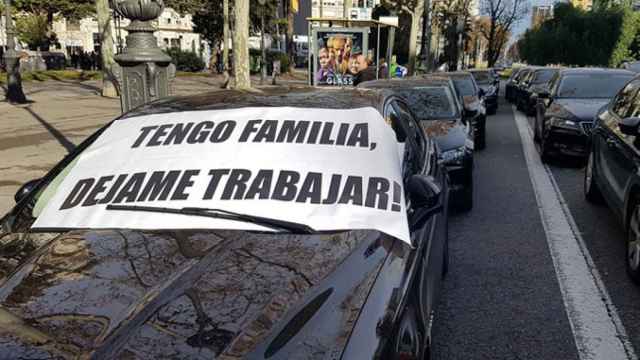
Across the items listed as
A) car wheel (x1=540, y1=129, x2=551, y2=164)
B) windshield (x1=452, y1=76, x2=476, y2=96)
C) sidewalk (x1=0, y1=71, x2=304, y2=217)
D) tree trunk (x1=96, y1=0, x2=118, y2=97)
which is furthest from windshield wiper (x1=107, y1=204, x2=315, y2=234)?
tree trunk (x1=96, y1=0, x2=118, y2=97)

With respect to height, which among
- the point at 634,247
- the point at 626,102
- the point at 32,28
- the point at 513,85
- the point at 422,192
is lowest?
the point at 513,85

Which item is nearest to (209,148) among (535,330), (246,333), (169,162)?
(169,162)

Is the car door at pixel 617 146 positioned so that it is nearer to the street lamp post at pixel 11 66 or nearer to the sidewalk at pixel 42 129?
the sidewalk at pixel 42 129

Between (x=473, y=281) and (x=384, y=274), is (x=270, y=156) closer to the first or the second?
(x=384, y=274)

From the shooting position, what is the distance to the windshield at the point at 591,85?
34.6 ft

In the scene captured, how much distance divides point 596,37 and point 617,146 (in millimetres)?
49287

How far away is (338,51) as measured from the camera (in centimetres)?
1752

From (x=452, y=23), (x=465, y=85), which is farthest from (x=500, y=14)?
(x=465, y=85)

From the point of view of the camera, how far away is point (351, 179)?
2.76 meters

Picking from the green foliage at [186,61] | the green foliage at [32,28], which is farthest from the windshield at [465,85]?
the green foliage at [32,28]

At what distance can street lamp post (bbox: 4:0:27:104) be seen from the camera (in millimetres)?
18266

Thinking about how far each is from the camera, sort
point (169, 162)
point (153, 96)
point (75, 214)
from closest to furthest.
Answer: point (75, 214), point (169, 162), point (153, 96)

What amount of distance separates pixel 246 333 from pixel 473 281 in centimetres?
328

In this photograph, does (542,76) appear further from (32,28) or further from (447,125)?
(32,28)
